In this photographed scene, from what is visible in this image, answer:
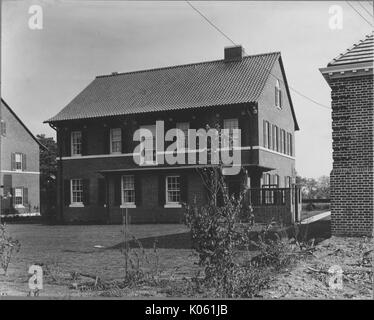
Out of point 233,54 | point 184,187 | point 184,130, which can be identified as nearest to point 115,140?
point 184,130

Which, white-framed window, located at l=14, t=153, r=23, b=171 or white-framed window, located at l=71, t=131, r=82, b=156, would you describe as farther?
white-framed window, located at l=14, t=153, r=23, b=171

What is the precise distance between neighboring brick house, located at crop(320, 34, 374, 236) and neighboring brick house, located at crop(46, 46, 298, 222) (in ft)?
36.0

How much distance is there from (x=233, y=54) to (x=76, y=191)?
1274 centimetres

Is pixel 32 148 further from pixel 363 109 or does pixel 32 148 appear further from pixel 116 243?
pixel 363 109

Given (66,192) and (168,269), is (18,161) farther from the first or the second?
(168,269)

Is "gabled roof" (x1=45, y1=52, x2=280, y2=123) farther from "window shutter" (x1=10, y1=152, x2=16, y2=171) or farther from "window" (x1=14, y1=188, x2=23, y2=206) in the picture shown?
"window" (x1=14, y1=188, x2=23, y2=206)

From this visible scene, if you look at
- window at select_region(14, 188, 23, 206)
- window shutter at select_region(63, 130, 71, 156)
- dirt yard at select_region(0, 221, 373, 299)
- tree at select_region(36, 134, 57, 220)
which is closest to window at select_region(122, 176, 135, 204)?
window shutter at select_region(63, 130, 71, 156)

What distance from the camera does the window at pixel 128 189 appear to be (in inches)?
1014

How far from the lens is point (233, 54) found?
25.8 metres

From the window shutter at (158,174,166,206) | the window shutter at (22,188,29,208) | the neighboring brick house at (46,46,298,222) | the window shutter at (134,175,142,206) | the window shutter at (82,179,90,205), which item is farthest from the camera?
the window shutter at (22,188,29,208)

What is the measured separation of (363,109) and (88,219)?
19596mm

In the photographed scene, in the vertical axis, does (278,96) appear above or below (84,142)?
above

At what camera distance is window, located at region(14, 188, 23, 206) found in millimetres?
35438

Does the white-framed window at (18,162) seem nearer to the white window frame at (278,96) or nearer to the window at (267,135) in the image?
the window at (267,135)
